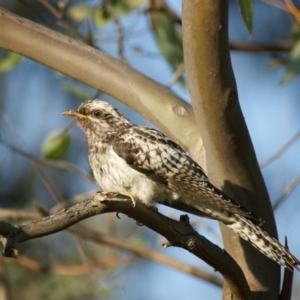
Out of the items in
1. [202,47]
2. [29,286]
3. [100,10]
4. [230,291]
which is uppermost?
[100,10]

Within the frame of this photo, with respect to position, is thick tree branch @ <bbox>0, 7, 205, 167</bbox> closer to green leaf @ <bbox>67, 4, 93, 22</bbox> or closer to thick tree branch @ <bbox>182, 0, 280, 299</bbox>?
thick tree branch @ <bbox>182, 0, 280, 299</bbox>

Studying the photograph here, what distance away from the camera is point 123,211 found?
2643 mm

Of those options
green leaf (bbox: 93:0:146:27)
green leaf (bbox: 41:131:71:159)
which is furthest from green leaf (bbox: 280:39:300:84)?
green leaf (bbox: 41:131:71:159)

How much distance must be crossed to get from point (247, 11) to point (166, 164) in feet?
3.19

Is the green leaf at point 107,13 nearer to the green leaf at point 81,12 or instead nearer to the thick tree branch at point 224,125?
the green leaf at point 81,12

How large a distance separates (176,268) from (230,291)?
155 centimetres

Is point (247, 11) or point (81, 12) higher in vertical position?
A: point (81, 12)

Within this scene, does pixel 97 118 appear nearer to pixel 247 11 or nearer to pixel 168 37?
pixel 168 37

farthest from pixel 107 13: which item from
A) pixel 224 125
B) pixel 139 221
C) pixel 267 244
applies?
pixel 139 221

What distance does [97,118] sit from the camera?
4.22m

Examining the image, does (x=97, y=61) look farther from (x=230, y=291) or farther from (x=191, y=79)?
(x=230, y=291)

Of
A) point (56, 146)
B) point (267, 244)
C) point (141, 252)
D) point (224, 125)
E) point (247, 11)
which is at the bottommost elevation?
point (267, 244)

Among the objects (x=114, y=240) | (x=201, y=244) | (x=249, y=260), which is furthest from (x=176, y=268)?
(x=201, y=244)

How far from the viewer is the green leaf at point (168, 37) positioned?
457 cm
